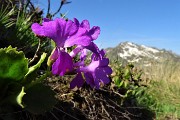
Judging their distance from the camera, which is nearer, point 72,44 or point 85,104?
point 72,44

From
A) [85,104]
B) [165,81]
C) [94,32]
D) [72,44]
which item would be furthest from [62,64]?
[165,81]

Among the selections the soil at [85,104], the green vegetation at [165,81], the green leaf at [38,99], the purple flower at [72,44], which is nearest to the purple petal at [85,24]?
the purple flower at [72,44]

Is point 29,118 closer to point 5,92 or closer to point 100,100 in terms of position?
point 5,92

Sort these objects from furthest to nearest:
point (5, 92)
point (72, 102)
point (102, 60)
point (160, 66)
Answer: point (160, 66)
point (72, 102)
point (5, 92)
point (102, 60)

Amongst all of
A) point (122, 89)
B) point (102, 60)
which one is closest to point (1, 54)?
point (102, 60)

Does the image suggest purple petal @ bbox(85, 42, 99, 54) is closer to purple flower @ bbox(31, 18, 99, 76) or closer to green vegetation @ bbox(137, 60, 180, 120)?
purple flower @ bbox(31, 18, 99, 76)

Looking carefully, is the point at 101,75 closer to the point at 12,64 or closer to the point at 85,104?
the point at 12,64

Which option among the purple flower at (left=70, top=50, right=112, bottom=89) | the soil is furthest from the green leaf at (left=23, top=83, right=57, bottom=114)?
the soil
